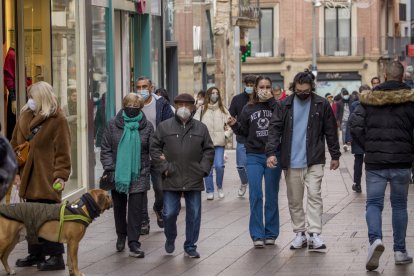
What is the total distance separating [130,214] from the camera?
41.2ft

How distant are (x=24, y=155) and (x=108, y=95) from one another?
9.22 meters

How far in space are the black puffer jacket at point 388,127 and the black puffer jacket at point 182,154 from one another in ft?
6.03

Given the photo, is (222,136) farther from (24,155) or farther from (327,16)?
(327,16)

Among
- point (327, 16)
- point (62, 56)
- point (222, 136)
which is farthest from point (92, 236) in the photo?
point (327, 16)

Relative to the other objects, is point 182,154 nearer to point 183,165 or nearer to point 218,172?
point 183,165

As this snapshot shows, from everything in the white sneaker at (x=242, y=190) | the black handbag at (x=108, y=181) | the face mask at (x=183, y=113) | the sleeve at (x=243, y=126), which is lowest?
the white sneaker at (x=242, y=190)

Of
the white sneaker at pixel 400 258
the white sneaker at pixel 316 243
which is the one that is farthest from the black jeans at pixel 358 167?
the white sneaker at pixel 400 258

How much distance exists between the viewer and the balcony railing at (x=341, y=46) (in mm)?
68125

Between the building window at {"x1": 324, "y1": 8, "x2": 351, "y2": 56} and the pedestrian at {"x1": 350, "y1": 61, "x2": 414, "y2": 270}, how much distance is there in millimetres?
57660

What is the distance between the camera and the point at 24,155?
37.4 ft

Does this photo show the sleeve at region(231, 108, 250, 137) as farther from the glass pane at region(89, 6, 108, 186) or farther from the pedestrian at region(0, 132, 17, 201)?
the pedestrian at region(0, 132, 17, 201)

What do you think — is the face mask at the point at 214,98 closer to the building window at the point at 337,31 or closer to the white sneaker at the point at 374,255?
the white sneaker at the point at 374,255

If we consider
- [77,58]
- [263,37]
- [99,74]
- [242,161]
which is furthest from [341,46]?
[77,58]

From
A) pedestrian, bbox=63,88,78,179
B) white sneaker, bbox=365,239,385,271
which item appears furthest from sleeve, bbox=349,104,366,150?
pedestrian, bbox=63,88,78,179
